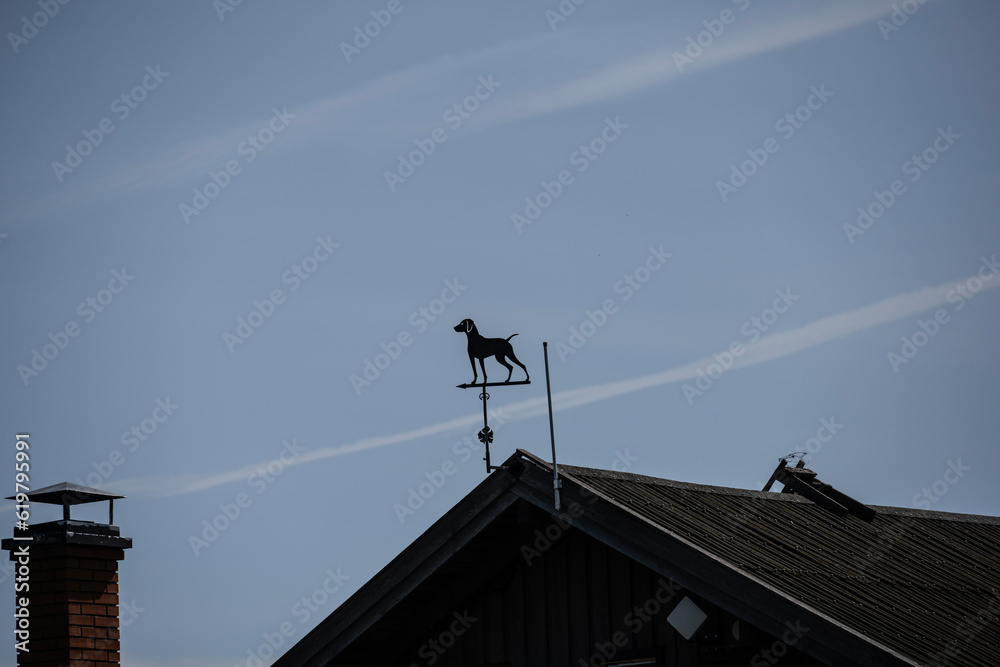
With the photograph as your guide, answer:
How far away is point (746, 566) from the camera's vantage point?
991 cm

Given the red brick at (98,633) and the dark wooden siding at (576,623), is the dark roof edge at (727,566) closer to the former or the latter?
the dark wooden siding at (576,623)

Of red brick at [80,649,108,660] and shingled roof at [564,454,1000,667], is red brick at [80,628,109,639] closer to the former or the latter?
red brick at [80,649,108,660]

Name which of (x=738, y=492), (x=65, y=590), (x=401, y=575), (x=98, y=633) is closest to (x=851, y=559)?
(x=738, y=492)

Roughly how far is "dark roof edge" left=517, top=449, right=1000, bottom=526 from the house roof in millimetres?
25

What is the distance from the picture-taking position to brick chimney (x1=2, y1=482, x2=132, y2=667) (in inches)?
481

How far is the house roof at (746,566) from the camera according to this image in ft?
30.2

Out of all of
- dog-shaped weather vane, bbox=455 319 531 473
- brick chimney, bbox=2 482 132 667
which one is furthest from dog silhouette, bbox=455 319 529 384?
brick chimney, bbox=2 482 132 667

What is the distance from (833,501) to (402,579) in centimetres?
531

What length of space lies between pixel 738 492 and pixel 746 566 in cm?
329

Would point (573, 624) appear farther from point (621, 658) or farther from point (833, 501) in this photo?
point (833, 501)

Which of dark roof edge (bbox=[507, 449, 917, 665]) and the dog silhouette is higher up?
the dog silhouette

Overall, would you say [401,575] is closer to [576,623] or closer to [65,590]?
[576,623]

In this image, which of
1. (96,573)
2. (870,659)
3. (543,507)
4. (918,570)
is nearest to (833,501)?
(918,570)

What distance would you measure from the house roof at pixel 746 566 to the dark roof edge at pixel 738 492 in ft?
0.08
